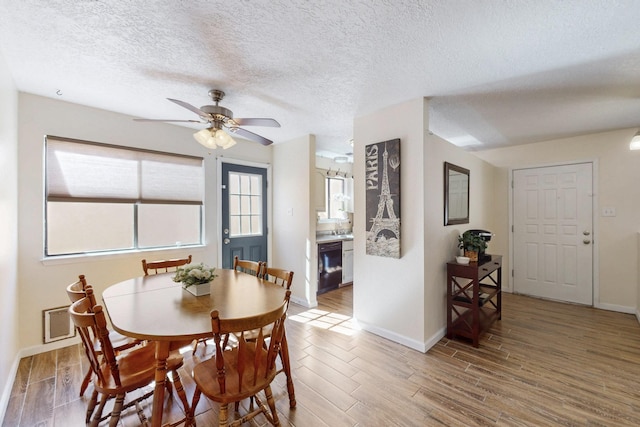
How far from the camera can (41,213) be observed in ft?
8.57

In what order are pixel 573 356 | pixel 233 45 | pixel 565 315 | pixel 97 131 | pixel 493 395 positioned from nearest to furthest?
1. pixel 233 45
2. pixel 493 395
3. pixel 573 356
4. pixel 97 131
5. pixel 565 315

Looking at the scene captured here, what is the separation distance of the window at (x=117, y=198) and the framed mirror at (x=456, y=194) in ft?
10.3

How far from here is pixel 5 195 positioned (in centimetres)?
204

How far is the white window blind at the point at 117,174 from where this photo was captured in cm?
273

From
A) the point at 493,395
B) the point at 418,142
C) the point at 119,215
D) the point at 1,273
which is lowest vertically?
the point at 493,395

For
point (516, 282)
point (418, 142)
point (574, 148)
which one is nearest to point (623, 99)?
point (574, 148)

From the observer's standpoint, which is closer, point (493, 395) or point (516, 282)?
point (493, 395)

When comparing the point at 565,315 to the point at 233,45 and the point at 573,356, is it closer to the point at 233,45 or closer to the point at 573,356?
the point at 573,356

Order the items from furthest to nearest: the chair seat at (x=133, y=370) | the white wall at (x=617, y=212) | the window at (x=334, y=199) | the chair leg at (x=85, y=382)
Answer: the window at (x=334, y=199), the white wall at (x=617, y=212), the chair leg at (x=85, y=382), the chair seat at (x=133, y=370)

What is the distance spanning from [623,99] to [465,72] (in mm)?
1859

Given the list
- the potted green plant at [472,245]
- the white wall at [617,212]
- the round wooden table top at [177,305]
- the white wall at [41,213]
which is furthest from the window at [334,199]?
the white wall at [617,212]

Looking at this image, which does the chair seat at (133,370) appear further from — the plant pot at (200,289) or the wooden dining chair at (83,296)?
the plant pot at (200,289)

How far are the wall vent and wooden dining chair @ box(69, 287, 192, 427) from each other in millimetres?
1362

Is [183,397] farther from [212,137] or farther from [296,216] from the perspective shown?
[296,216]
